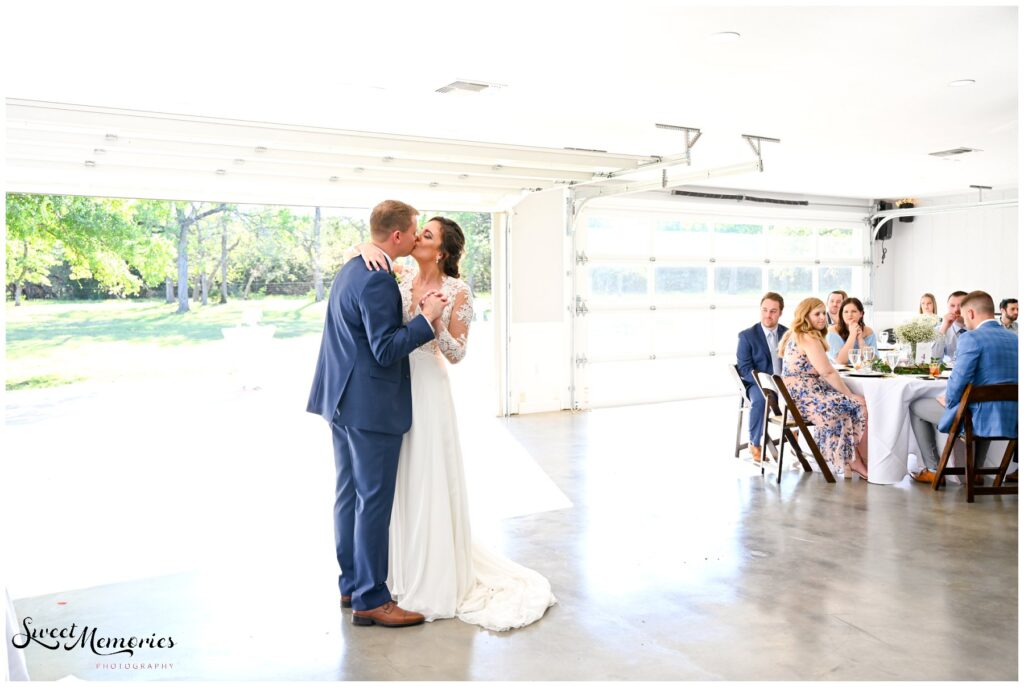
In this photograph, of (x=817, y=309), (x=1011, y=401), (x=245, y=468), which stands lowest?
(x=245, y=468)

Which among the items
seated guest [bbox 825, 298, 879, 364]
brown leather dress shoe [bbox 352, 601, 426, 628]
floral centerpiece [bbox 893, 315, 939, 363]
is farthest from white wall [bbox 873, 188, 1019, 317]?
brown leather dress shoe [bbox 352, 601, 426, 628]

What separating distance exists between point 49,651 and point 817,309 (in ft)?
17.3

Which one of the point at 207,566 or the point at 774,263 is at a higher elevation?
the point at 774,263

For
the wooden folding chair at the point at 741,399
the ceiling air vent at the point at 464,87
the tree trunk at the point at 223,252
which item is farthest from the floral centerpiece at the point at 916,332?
the tree trunk at the point at 223,252

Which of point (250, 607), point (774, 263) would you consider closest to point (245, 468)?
point (250, 607)

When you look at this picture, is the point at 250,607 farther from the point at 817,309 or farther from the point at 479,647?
the point at 817,309

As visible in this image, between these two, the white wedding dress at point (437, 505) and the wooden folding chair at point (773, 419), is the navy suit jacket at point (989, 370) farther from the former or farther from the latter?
the white wedding dress at point (437, 505)

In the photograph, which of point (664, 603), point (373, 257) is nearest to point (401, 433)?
point (373, 257)

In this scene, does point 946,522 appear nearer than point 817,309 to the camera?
Yes

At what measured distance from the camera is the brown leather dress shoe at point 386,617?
12.2ft

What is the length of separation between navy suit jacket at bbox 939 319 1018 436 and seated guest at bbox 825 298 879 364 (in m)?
1.40

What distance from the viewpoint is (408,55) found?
5012 millimetres

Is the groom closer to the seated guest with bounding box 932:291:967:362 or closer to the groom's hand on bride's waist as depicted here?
the groom's hand on bride's waist

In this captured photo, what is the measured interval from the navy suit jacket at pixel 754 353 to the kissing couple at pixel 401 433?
3933 mm
